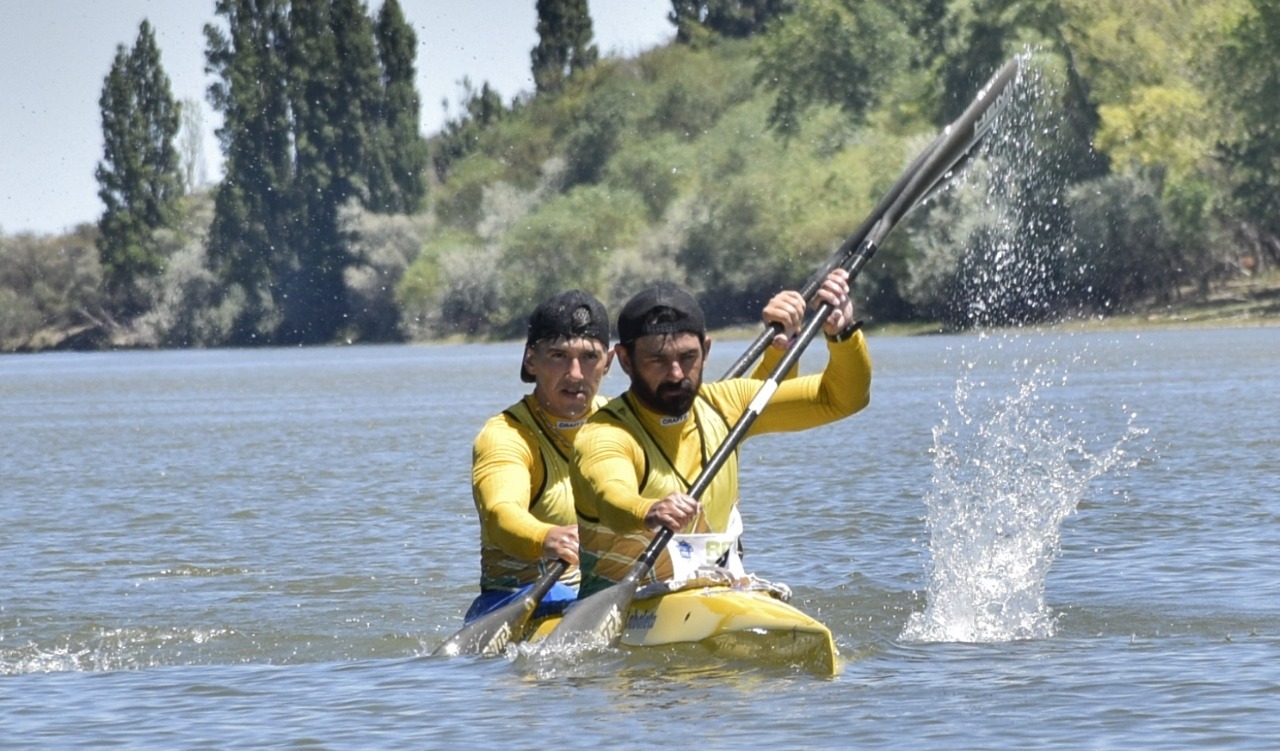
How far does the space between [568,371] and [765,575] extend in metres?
A: 4.94

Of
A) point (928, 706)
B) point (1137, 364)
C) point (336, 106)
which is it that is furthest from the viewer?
point (336, 106)

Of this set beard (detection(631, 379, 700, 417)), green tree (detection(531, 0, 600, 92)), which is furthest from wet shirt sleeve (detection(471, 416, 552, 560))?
green tree (detection(531, 0, 600, 92))

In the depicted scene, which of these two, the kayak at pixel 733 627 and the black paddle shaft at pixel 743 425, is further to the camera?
the kayak at pixel 733 627

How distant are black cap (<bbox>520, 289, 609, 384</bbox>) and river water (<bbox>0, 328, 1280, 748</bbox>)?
134 cm

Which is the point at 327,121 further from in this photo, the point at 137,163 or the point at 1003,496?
the point at 1003,496

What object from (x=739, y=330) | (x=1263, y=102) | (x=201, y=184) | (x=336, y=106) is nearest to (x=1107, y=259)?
(x=1263, y=102)

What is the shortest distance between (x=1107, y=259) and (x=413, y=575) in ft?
153

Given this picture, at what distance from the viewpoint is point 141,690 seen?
10148mm

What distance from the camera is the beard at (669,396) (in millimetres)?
8719

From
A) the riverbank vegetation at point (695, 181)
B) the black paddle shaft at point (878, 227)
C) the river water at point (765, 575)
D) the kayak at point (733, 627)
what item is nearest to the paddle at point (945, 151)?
the black paddle shaft at point (878, 227)

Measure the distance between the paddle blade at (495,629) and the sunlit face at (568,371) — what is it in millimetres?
834

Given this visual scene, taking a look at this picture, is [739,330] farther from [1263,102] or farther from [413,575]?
[413,575]

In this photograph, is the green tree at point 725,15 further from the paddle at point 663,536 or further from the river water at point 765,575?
the paddle at point 663,536

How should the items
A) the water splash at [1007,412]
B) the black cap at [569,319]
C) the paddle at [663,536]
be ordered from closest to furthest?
the paddle at [663,536] → the black cap at [569,319] → the water splash at [1007,412]
